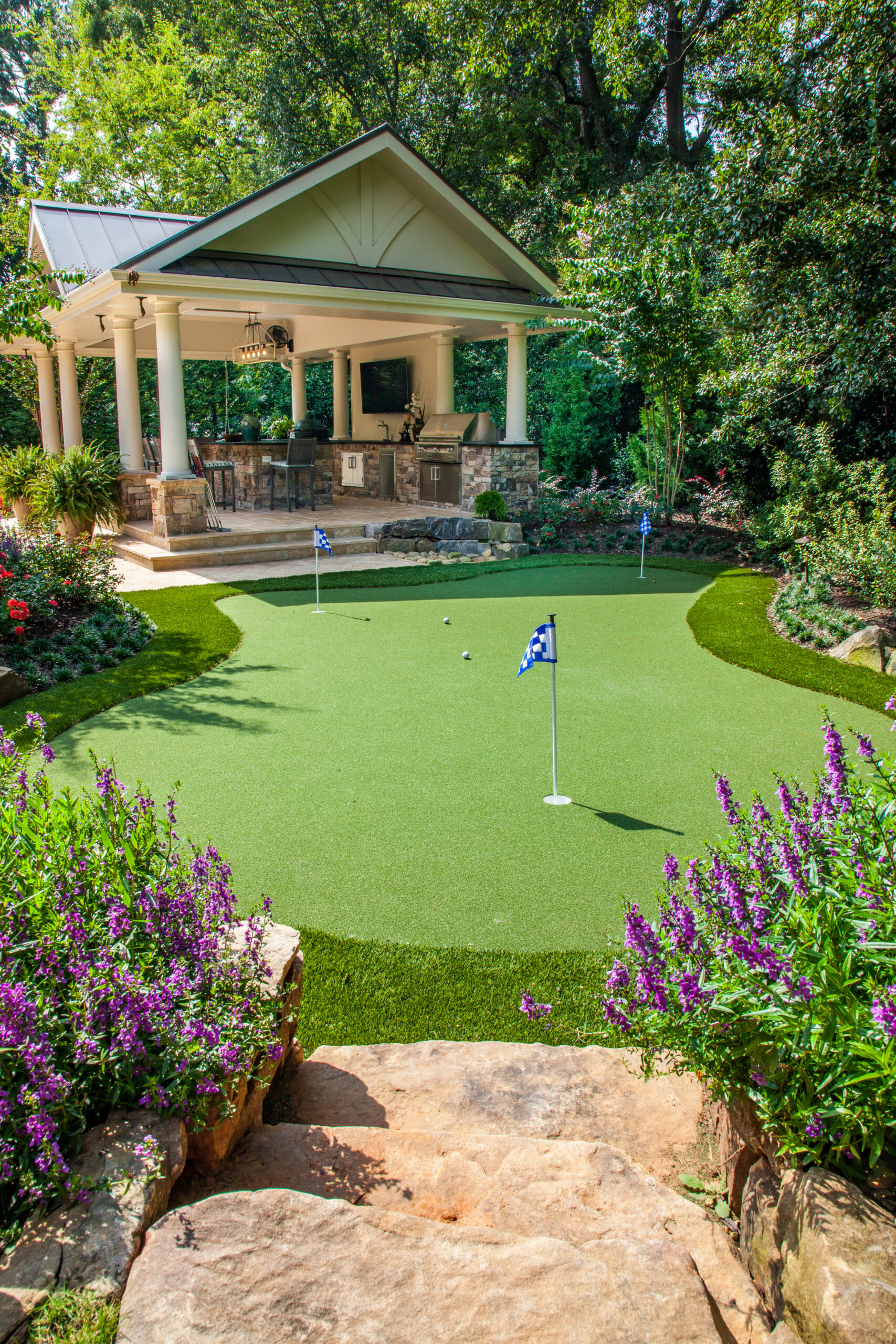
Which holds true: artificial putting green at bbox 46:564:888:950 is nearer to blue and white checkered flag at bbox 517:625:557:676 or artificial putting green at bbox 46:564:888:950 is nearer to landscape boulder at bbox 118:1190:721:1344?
blue and white checkered flag at bbox 517:625:557:676

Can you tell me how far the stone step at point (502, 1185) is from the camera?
6.16 ft

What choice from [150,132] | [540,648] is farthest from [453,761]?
[150,132]

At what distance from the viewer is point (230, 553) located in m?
12.5

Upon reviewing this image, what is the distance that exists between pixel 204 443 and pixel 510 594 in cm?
998

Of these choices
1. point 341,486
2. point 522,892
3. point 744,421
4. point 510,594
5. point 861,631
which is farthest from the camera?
point 341,486

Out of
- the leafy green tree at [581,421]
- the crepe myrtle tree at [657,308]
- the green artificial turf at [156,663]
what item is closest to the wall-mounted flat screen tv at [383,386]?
the leafy green tree at [581,421]

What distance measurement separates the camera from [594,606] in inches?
395

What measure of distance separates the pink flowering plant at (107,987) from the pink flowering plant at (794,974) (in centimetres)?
95

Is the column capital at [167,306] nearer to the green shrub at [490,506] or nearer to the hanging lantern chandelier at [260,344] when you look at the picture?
the hanging lantern chandelier at [260,344]

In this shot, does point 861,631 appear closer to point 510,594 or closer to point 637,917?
point 510,594

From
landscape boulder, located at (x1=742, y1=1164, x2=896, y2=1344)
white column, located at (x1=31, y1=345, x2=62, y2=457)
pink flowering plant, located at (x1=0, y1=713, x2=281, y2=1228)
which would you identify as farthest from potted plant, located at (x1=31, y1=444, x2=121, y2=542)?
landscape boulder, located at (x1=742, y1=1164, x2=896, y2=1344)

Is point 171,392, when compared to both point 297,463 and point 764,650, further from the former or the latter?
point 764,650

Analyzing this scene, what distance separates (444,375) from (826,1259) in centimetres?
1619

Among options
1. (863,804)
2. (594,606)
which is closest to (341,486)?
(594,606)
